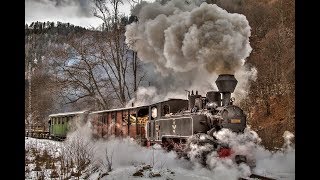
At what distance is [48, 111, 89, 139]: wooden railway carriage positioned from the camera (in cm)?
1922

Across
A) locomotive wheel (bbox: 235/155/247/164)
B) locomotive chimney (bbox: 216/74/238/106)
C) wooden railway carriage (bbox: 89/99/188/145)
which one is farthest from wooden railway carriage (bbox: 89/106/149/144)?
locomotive wheel (bbox: 235/155/247/164)

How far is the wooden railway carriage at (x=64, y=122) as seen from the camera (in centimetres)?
1922

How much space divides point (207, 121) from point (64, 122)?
41.5 feet

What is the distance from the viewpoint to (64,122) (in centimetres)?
2083

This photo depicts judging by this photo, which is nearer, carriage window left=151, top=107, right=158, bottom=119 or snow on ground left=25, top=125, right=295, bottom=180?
snow on ground left=25, top=125, right=295, bottom=180

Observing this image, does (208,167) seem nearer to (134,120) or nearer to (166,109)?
(166,109)

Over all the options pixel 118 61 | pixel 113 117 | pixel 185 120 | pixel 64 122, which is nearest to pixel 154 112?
pixel 185 120

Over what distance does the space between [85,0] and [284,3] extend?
939 centimetres

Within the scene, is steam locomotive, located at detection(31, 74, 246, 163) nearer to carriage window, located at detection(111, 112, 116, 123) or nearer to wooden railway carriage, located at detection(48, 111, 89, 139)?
carriage window, located at detection(111, 112, 116, 123)

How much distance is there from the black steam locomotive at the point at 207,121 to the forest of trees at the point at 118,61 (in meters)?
4.42

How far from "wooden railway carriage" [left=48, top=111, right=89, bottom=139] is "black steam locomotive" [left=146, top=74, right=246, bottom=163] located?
8312 millimetres

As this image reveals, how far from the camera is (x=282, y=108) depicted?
15422mm
